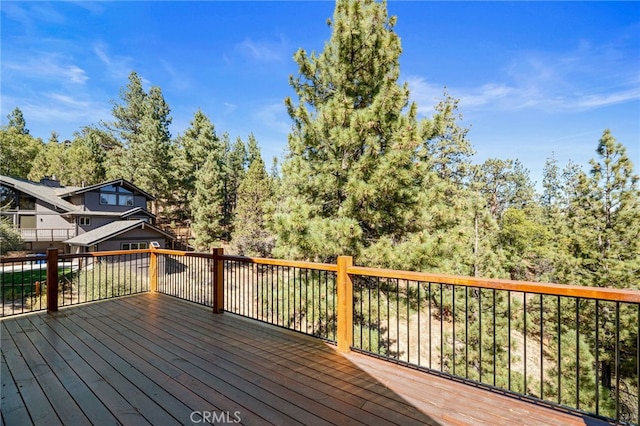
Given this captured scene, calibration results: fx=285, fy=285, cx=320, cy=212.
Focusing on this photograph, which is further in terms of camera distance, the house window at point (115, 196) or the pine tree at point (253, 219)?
the house window at point (115, 196)

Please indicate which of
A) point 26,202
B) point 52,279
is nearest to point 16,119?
point 26,202

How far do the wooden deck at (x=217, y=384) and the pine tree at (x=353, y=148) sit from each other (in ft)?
10.0

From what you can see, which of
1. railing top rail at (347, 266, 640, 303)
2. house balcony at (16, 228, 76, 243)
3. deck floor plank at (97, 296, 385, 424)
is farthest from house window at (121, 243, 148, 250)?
railing top rail at (347, 266, 640, 303)

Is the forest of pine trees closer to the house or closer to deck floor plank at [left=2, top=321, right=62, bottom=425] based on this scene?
deck floor plank at [left=2, top=321, right=62, bottom=425]

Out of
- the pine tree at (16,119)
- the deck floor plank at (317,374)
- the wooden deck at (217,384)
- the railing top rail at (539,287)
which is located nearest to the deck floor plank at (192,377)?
the wooden deck at (217,384)

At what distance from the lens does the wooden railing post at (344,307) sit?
9.46ft

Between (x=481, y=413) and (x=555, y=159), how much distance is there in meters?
36.1

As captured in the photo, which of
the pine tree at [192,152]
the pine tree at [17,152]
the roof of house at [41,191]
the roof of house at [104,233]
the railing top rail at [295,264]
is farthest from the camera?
the pine tree at [17,152]

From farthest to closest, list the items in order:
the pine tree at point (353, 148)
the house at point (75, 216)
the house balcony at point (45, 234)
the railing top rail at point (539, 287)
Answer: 1. the house balcony at point (45, 234)
2. the house at point (75, 216)
3. the pine tree at point (353, 148)
4. the railing top rail at point (539, 287)

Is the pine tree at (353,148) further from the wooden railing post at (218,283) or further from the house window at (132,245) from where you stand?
the house window at (132,245)

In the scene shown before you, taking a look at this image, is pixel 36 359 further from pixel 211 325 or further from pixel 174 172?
pixel 174 172

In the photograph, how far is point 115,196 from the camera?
59.7 feet

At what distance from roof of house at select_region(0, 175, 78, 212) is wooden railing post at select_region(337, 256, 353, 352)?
2009cm

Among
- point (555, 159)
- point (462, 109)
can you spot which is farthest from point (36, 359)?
point (555, 159)
